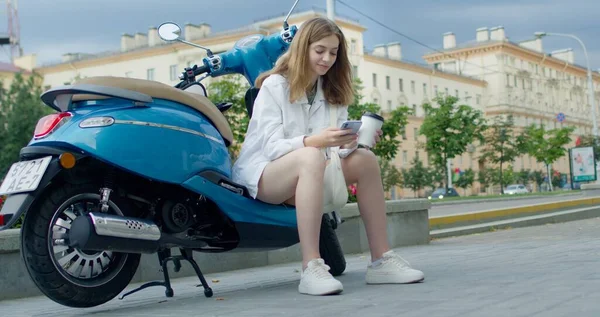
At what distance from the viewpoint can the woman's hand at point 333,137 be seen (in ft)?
14.1

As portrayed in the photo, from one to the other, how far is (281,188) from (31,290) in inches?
84.8

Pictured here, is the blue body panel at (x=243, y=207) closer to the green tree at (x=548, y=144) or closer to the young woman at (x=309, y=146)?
the young woman at (x=309, y=146)

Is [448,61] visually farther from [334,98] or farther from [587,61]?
[334,98]

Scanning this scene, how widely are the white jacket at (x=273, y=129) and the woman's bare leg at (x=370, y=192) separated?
0.08 m

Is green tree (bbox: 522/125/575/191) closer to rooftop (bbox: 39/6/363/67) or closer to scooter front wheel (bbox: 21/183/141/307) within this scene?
rooftop (bbox: 39/6/363/67)

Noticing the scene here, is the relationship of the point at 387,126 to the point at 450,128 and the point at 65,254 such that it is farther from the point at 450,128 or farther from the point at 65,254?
the point at 65,254

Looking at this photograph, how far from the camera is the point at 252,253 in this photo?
294 inches

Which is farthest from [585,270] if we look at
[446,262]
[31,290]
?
[31,290]

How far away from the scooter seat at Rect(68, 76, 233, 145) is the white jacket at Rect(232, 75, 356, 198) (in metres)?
0.15

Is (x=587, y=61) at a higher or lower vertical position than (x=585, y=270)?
higher

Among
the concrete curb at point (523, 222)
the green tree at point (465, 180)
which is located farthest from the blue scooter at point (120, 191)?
the green tree at point (465, 180)

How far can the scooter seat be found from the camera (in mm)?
4105

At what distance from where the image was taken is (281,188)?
452cm

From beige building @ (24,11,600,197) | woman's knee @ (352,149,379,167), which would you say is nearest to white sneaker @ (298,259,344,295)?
woman's knee @ (352,149,379,167)
